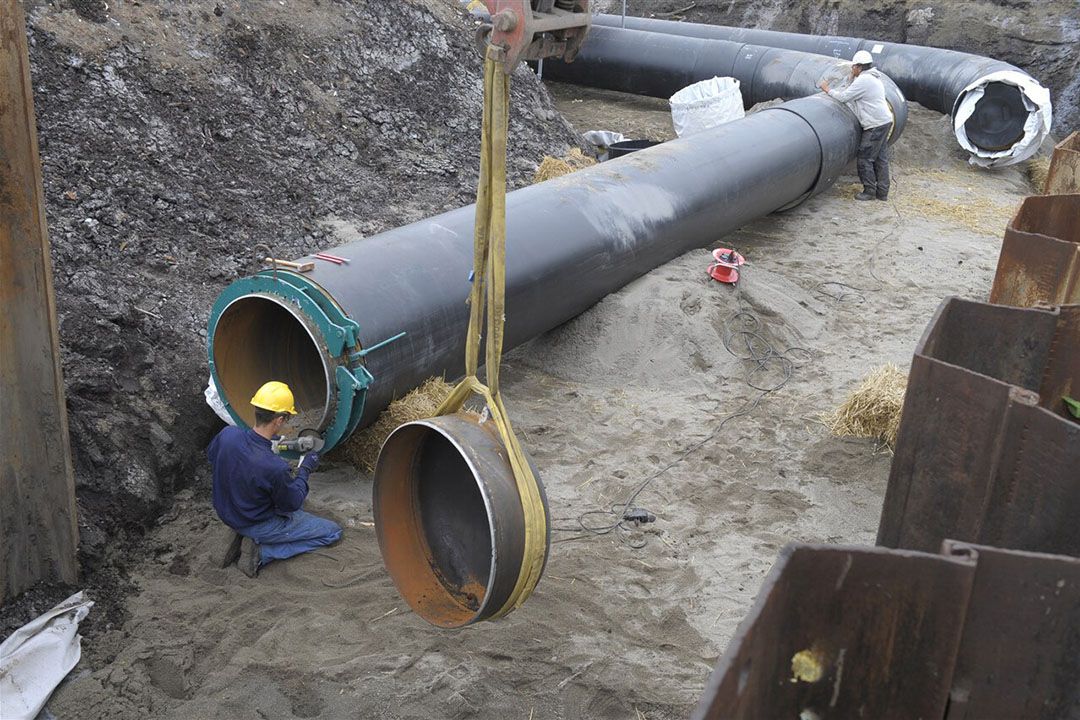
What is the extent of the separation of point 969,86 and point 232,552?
11.5 m

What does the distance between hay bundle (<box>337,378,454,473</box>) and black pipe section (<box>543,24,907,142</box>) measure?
8275 mm

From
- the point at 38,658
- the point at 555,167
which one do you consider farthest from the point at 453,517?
the point at 555,167

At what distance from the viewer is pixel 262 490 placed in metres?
5.09

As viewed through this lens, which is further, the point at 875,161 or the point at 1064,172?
the point at 875,161

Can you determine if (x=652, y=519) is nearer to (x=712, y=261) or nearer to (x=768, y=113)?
(x=712, y=261)

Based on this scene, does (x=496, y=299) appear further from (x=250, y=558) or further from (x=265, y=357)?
(x=265, y=357)

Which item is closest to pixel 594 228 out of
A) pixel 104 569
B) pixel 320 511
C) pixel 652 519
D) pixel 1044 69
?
pixel 652 519

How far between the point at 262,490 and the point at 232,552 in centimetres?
50

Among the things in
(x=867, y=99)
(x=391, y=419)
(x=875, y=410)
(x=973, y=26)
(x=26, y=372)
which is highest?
(x=973, y=26)

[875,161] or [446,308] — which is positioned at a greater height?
[875,161]

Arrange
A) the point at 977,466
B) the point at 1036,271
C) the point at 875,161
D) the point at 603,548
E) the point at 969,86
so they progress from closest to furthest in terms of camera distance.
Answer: the point at 977,466 → the point at 603,548 → the point at 1036,271 → the point at 875,161 → the point at 969,86

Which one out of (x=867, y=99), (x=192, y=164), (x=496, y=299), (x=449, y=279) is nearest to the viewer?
(x=496, y=299)

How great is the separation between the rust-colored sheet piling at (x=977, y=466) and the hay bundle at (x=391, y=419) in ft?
8.69

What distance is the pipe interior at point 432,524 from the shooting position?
14.3ft
